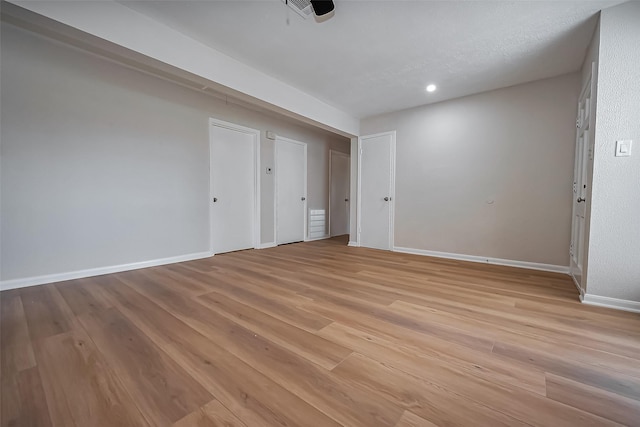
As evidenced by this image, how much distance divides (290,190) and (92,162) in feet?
10.3

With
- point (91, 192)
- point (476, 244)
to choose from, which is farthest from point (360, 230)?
point (91, 192)

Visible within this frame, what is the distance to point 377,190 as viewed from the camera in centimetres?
475

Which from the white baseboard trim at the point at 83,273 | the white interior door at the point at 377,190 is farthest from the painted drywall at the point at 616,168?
the white baseboard trim at the point at 83,273

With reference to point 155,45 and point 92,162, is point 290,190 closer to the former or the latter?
point 92,162

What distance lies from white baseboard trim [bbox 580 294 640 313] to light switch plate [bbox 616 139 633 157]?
1.18m

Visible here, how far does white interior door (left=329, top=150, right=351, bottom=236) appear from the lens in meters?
6.32

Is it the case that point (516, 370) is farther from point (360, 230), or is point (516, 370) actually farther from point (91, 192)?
point (91, 192)

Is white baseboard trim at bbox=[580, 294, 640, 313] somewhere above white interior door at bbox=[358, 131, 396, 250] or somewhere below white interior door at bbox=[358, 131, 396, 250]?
below

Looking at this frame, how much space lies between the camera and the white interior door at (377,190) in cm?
458

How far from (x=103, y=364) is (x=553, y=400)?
215 cm

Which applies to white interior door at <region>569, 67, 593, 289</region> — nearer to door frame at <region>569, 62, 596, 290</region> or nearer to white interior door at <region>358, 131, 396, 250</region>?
door frame at <region>569, 62, 596, 290</region>

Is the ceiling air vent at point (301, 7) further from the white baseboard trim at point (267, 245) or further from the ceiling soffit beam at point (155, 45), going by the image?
the white baseboard trim at point (267, 245)

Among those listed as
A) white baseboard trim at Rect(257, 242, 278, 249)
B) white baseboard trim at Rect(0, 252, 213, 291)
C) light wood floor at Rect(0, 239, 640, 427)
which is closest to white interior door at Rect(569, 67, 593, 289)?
light wood floor at Rect(0, 239, 640, 427)

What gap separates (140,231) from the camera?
322cm
